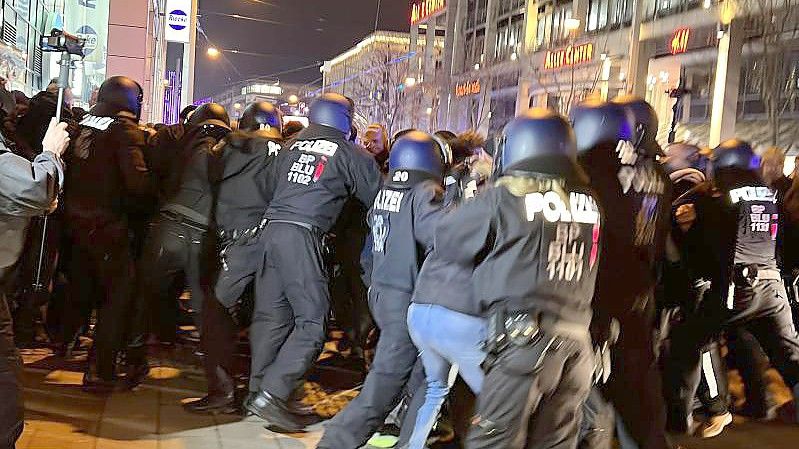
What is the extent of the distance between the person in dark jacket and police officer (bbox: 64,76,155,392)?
199cm

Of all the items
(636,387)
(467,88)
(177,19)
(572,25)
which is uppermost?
(572,25)

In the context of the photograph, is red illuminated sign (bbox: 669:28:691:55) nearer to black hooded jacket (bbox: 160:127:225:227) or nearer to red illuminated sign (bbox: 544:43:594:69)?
red illuminated sign (bbox: 544:43:594:69)

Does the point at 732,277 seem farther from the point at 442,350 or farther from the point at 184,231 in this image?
the point at 184,231

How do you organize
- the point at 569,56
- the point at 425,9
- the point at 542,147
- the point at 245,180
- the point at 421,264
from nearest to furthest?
the point at 542,147
the point at 421,264
the point at 245,180
the point at 569,56
the point at 425,9

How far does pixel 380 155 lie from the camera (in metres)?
7.55

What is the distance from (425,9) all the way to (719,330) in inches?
2679

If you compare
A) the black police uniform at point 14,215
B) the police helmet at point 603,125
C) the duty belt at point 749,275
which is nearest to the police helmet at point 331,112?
the police helmet at point 603,125

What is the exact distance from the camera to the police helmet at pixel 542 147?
3.46 m

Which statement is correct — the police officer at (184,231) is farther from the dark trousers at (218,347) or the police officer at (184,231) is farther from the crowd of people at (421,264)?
the dark trousers at (218,347)

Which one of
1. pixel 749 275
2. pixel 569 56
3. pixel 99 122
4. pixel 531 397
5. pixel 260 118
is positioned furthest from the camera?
pixel 569 56

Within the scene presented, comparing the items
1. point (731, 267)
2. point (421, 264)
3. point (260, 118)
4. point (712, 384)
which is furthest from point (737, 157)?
point (260, 118)

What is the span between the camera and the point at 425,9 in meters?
71.1

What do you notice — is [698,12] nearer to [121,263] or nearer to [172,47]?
[121,263]

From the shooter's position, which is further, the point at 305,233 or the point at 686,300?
the point at 686,300
